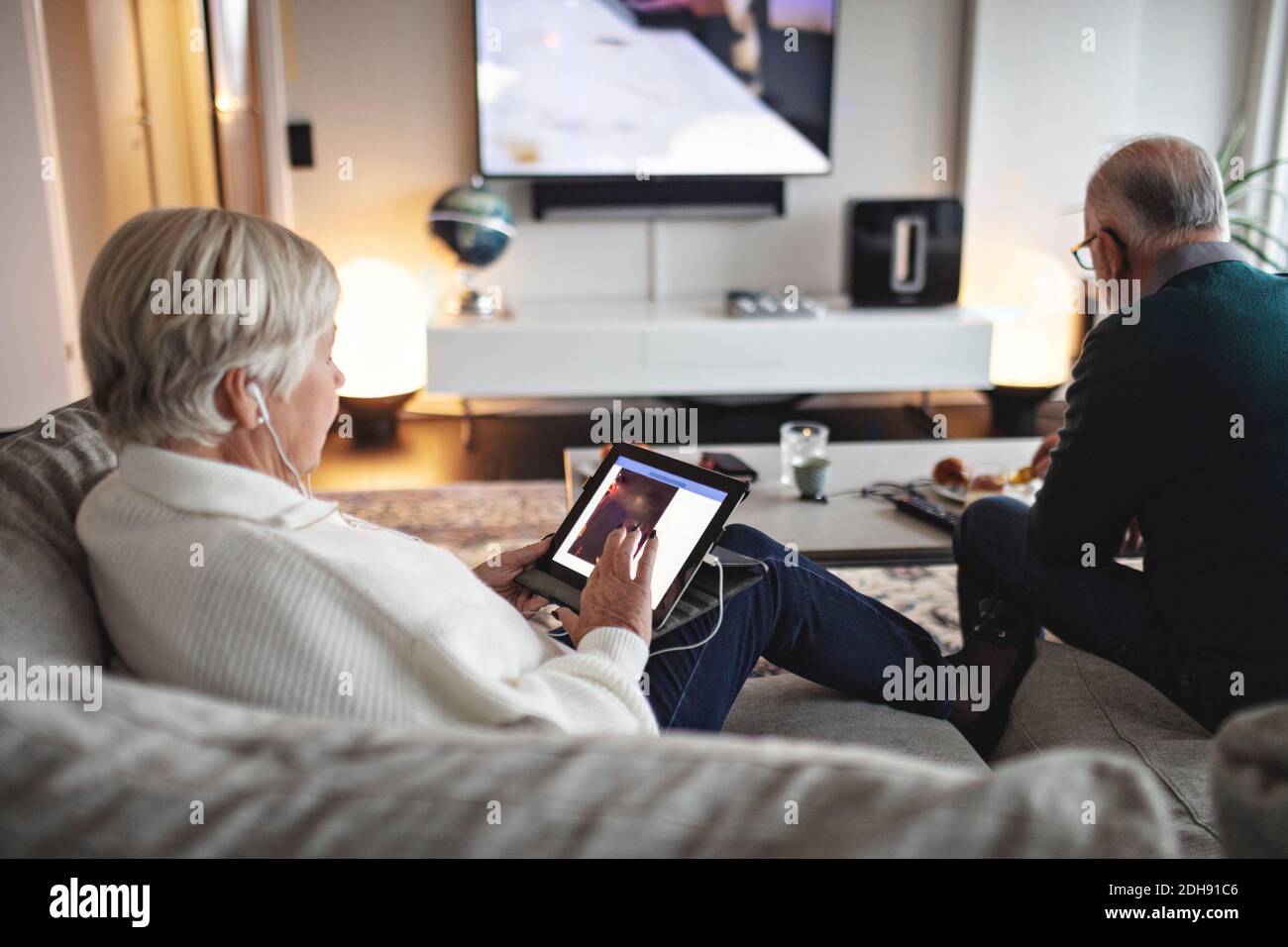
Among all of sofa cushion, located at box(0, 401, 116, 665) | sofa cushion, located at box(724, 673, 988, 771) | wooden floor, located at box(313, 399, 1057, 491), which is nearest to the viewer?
sofa cushion, located at box(0, 401, 116, 665)

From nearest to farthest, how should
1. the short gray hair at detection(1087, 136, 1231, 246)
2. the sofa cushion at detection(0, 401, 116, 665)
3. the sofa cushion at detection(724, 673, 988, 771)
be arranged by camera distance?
the sofa cushion at detection(0, 401, 116, 665) → the sofa cushion at detection(724, 673, 988, 771) → the short gray hair at detection(1087, 136, 1231, 246)

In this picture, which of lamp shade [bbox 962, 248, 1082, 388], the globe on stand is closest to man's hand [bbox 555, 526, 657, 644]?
the globe on stand

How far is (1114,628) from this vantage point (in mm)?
1542

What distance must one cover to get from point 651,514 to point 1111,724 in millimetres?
621

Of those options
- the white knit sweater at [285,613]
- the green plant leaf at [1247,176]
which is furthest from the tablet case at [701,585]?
the green plant leaf at [1247,176]

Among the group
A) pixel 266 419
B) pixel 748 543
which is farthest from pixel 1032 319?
pixel 266 419

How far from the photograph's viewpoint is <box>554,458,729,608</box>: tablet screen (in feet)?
4.36

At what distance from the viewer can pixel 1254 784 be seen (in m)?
0.53

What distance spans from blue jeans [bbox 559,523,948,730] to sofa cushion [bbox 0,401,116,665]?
0.59 meters

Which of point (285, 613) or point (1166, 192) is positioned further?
point (1166, 192)

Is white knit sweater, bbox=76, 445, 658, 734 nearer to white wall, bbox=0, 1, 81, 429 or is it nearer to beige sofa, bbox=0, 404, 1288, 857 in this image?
beige sofa, bbox=0, 404, 1288, 857

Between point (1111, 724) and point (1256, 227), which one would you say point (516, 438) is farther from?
point (1111, 724)
